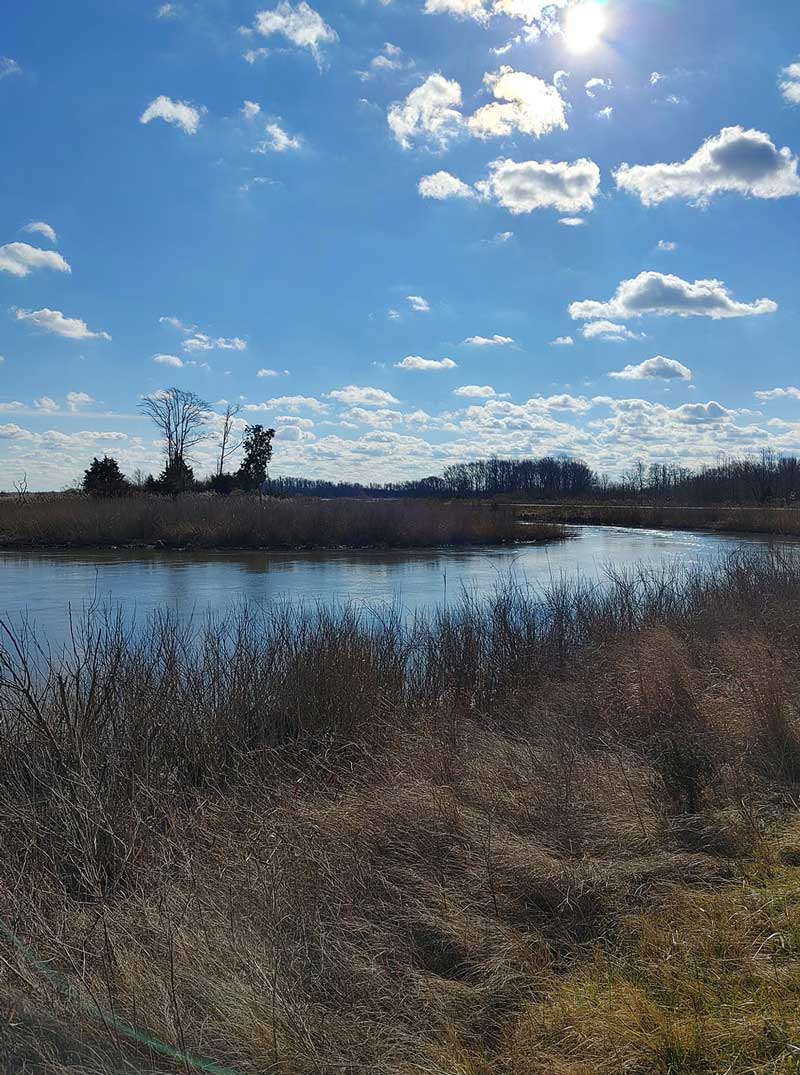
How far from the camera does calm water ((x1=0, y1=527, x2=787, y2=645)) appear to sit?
16891 mm

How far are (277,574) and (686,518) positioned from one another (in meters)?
34.4

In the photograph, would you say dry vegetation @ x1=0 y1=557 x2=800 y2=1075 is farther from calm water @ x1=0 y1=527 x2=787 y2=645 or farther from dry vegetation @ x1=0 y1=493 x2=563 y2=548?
dry vegetation @ x1=0 y1=493 x2=563 y2=548

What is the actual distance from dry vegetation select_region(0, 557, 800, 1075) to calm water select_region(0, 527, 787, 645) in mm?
5408

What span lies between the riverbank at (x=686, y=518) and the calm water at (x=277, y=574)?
3.45 m

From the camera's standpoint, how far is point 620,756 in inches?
247

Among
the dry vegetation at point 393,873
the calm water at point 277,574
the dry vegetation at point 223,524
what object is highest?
the dry vegetation at point 223,524

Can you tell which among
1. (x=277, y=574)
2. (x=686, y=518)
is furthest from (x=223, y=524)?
(x=686, y=518)

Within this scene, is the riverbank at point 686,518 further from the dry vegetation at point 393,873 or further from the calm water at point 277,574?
the dry vegetation at point 393,873

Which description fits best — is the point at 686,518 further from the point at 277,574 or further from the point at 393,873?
the point at 393,873

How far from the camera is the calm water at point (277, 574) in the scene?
16891 mm

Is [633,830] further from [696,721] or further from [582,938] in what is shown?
[696,721]

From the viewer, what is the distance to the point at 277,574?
23938 mm

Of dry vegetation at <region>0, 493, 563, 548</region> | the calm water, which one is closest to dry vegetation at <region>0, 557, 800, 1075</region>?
the calm water

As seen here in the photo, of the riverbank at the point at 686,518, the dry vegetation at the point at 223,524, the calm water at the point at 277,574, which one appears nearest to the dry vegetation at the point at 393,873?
the calm water at the point at 277,574
